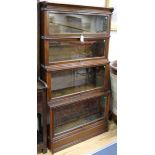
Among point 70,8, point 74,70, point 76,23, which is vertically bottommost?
point 74,70

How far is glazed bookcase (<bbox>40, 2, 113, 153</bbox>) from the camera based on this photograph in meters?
1.86

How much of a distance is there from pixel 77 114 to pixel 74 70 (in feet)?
1.77

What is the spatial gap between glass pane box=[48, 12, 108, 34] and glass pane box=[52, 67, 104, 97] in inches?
16.3

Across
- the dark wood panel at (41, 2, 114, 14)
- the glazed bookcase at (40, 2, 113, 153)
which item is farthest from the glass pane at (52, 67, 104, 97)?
the dark wood panel at (41, 2, 114, 14)

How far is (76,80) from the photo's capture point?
7.34ft

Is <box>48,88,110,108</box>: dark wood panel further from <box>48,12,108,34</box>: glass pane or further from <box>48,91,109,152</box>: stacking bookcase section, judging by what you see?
<box>48,12,108,34</box>: glass pane

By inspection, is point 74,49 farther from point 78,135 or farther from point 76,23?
point 78,135

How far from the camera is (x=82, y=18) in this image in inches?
80.4

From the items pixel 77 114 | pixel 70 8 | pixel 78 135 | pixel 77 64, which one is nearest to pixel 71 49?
pixel 77 64

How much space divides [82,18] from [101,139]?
1.32 metres

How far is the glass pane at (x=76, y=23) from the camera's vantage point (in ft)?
6.14
